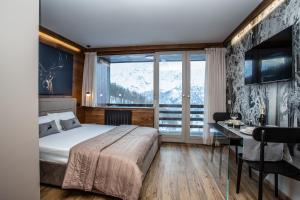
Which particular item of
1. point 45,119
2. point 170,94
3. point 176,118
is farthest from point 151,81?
point 45,119

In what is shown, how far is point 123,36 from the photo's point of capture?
161 inches

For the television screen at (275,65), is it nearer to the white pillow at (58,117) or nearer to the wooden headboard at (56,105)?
the white pillow at (58,117)

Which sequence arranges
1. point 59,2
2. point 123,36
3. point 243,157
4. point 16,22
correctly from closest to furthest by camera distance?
1. point 16,22
2. point 243,157
3. point 59,2
4. point 123,36

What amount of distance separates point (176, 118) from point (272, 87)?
2.62m

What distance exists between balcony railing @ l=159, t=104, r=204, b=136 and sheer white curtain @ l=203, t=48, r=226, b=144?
260 mm

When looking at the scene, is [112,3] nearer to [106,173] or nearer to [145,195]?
[106,173]

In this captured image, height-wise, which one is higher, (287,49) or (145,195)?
(287,49)

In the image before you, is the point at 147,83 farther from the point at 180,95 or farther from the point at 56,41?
the point at 56,41

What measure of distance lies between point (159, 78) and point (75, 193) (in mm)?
3330

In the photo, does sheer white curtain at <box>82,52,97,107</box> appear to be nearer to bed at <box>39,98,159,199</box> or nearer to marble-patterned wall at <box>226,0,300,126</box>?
bed at <box>39,98,159,199</box>

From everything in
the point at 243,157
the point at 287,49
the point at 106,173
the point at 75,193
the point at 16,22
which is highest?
the point at 287,49

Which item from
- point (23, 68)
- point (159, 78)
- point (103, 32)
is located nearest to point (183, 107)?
point (159, 78)

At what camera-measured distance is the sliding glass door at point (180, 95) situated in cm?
480

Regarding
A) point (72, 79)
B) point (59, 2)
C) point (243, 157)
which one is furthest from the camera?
point (72, 79)
